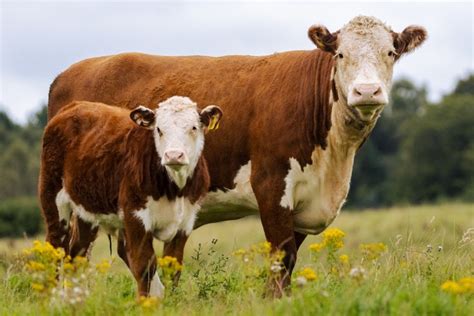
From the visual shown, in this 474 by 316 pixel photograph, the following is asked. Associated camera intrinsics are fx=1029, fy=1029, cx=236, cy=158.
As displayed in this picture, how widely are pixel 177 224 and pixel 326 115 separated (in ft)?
6.68

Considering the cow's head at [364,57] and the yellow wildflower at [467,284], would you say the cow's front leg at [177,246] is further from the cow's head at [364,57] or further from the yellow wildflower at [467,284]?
the yellow wildflower at [467,284]

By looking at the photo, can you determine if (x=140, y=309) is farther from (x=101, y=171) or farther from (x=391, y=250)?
(x=391, y=250)

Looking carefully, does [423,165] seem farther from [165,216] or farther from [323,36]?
[165,216]

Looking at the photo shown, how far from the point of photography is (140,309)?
764cm

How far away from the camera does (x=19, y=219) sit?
52375mm

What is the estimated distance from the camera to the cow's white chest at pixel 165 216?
29.5 ft

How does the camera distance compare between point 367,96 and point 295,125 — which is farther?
point 295,125

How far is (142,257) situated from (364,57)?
2720 mm

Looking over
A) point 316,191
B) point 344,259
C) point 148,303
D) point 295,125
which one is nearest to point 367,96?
point 295,125

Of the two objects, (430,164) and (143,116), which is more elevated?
(143,116)

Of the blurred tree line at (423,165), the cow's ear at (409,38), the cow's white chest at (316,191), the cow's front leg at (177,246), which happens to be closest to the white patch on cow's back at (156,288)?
the cow's front leg at (177,246)

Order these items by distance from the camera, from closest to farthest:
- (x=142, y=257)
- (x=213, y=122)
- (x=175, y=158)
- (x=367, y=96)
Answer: (x=175, y=158), (x=142, y=257), (x=367, y=96), (x=213, y=122)

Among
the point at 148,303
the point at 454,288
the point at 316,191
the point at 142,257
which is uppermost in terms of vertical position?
the point at 316,191

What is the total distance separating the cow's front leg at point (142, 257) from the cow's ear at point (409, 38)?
3072 millimetres
